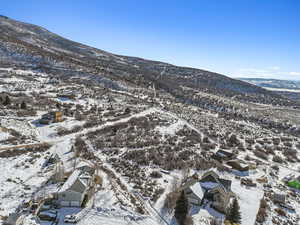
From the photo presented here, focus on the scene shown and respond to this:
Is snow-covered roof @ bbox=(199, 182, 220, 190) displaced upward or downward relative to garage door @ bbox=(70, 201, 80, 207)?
upward

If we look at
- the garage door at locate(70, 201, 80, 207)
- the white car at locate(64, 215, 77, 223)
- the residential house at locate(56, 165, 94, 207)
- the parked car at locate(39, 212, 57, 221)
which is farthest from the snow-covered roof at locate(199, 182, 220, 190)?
the parked car at locate(39, 212, 57, 221)

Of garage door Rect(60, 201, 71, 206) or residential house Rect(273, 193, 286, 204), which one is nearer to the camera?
garage door Rect(60, 201, 71, 206)

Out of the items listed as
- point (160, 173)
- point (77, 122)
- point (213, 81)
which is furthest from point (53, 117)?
point (213, 81)

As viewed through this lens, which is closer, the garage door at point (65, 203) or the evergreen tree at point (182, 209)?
the evergreen tree at point (182, 209)

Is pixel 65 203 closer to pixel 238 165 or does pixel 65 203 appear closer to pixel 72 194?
pixel 72 194

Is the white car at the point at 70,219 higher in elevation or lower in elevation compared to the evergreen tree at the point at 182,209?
lower

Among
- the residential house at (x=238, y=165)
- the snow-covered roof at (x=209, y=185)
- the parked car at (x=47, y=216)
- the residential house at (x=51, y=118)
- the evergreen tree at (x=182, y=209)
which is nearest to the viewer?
the parked car at (x=47, y=216)

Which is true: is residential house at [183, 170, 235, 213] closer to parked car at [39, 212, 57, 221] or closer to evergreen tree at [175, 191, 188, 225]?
evergreen tree at [175, 191, 188, 225]

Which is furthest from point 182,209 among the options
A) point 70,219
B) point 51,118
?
point 51,118

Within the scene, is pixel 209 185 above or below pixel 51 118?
above

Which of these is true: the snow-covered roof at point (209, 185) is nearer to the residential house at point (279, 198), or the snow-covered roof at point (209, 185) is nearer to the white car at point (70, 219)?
the residential house at point (279, 198)

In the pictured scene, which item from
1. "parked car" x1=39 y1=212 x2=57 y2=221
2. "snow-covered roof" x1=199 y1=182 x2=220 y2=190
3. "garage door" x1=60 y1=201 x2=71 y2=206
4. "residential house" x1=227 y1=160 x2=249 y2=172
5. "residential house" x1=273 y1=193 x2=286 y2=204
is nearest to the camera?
"parked car" x1=39 y1=212 x2=57 y2=221

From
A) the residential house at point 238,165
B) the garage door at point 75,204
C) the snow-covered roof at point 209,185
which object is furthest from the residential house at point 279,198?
the garage door at point 75,204
